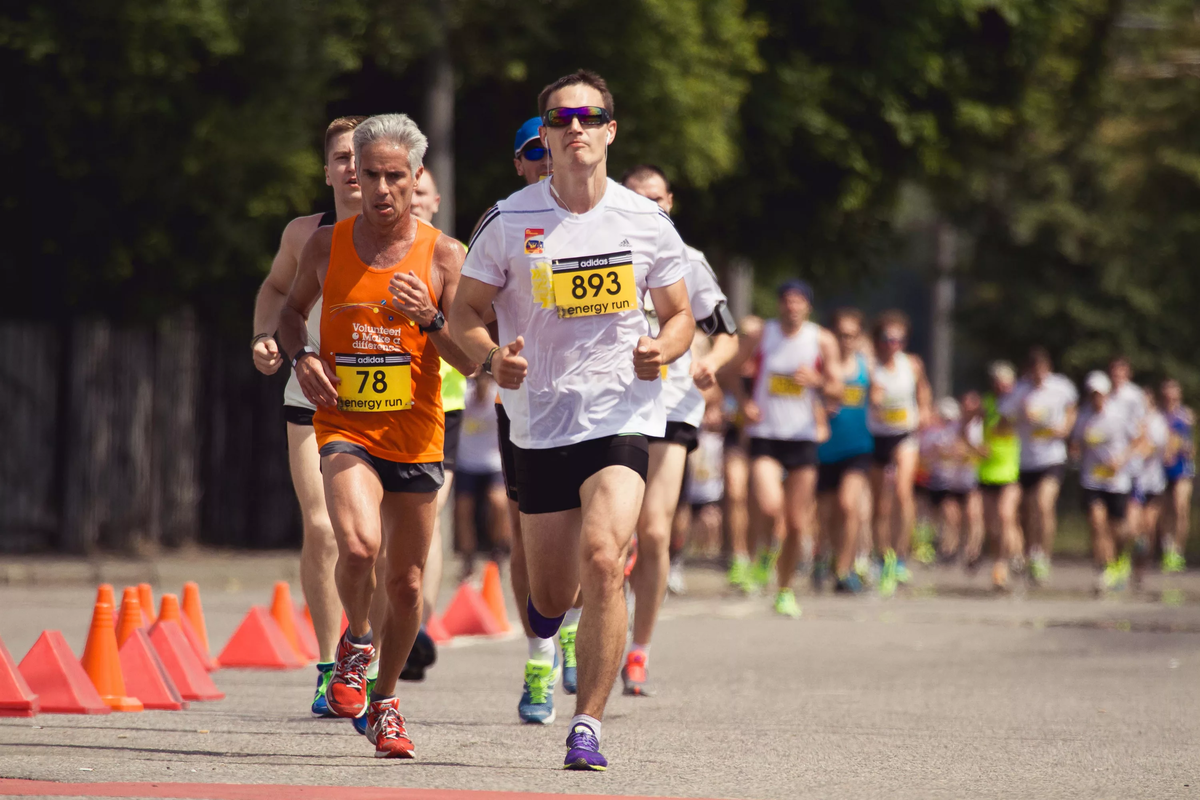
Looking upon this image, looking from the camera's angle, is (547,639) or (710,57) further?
(710,57)

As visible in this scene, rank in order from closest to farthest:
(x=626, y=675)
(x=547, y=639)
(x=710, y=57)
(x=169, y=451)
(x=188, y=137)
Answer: (x=547, y=639) → (x=626, y=675) → (x=188, y=137) → (x=710, y=57) → (x=169, y=451)

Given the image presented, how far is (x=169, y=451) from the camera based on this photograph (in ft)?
62.5

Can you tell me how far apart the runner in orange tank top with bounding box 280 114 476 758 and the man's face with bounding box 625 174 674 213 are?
2585 millimetres

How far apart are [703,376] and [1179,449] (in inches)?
590

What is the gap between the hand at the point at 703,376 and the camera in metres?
8.41

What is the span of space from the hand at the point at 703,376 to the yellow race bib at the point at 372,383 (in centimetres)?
224

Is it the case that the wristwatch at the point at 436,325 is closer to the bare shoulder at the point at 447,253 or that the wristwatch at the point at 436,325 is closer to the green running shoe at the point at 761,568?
the bare shoulder at the point at 447,253

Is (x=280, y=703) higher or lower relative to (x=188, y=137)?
lower

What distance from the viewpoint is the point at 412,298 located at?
6.30 meters

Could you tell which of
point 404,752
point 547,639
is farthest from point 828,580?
point 404,752

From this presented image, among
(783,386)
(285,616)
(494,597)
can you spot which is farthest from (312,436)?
(783,386)

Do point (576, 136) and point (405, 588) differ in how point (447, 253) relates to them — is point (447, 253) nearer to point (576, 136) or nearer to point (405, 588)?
point (576, 136)

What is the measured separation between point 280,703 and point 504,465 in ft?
4.51

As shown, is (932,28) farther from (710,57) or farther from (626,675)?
(626,675)
